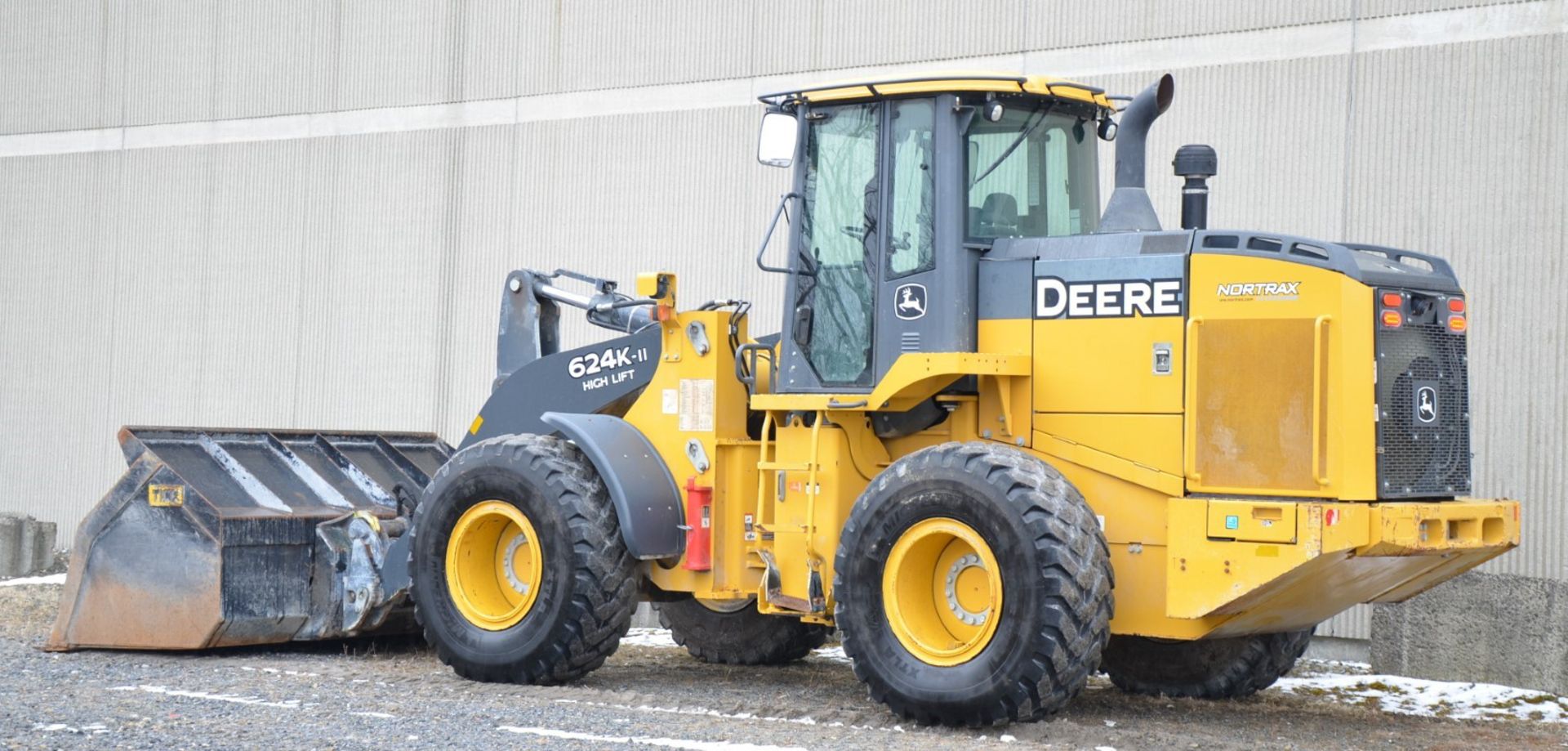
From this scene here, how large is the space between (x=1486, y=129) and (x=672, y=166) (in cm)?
666

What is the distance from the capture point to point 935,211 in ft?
28.7

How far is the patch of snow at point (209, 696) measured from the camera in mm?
8539

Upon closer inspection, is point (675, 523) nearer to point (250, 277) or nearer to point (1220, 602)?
point (1220, 602)

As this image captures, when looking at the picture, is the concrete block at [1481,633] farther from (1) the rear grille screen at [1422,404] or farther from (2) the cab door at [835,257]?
(2) the cab door at [835,257]

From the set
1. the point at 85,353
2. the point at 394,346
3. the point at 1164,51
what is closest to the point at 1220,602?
the point at 1164,51

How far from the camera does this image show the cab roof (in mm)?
8781

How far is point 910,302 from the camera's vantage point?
8.77 meters

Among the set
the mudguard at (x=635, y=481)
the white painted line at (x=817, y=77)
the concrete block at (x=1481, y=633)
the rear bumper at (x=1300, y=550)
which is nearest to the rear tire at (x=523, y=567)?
the mudguard at (x=635, y=481)

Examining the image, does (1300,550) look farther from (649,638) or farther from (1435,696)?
(649,638)

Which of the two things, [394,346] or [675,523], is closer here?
[675,523]

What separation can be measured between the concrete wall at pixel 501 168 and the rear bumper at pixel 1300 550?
353cm

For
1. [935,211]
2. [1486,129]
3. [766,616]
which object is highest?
[1486,129]

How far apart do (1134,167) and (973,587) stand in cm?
230

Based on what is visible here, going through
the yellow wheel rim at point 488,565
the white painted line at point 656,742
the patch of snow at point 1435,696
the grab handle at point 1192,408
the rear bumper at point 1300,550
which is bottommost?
the patch of snow at point 1435,696
